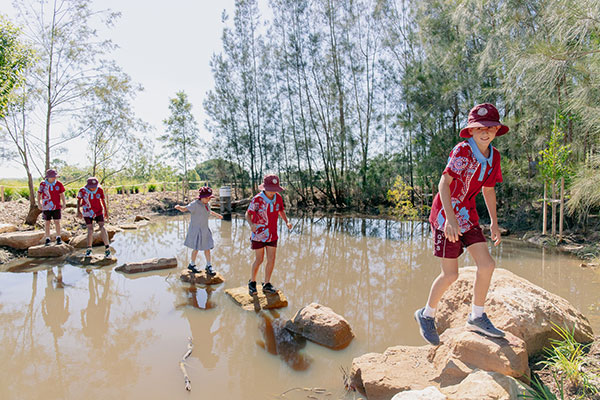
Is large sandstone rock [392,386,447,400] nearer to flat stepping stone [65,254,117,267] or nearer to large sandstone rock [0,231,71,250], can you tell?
flat stepping stone [65,254,117,267]

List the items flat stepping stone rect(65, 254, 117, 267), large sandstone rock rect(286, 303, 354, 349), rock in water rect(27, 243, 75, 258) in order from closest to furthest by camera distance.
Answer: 1. large sandstone rock rect(286, 303, 354, 349)
2. flat stepping stone rect(65, 254, 117, 267)
3. rock in water rect(27, 243, 75, 258)

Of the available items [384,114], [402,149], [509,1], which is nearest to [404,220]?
[402,149]

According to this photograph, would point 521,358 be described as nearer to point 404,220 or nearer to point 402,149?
point 404,220

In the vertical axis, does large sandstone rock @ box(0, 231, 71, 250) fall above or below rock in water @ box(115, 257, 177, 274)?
above

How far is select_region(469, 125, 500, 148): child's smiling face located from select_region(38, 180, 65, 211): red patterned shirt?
6.81 meters

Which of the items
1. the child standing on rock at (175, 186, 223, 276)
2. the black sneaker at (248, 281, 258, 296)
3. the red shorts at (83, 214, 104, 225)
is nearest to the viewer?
the black sneaker at (248, 281, 258, 296)

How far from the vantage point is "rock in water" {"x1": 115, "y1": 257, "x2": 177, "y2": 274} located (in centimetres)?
546

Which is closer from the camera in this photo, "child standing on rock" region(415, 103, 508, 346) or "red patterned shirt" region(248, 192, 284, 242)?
"child standing on rock" region(415, 103, 508, 346)

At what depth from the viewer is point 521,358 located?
2.05 metres

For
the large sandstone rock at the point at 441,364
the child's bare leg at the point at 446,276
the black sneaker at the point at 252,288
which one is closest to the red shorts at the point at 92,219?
the black sneaker at the point at 252,288

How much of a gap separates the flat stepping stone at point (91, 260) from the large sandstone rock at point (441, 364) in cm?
486

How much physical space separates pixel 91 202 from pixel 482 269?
19.4 feet

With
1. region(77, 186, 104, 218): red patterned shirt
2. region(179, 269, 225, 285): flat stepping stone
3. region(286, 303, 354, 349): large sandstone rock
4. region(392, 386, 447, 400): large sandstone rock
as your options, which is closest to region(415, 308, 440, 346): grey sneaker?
region(392, 386, 447, 400): large sandstone rock

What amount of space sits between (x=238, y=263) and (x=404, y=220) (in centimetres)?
687
